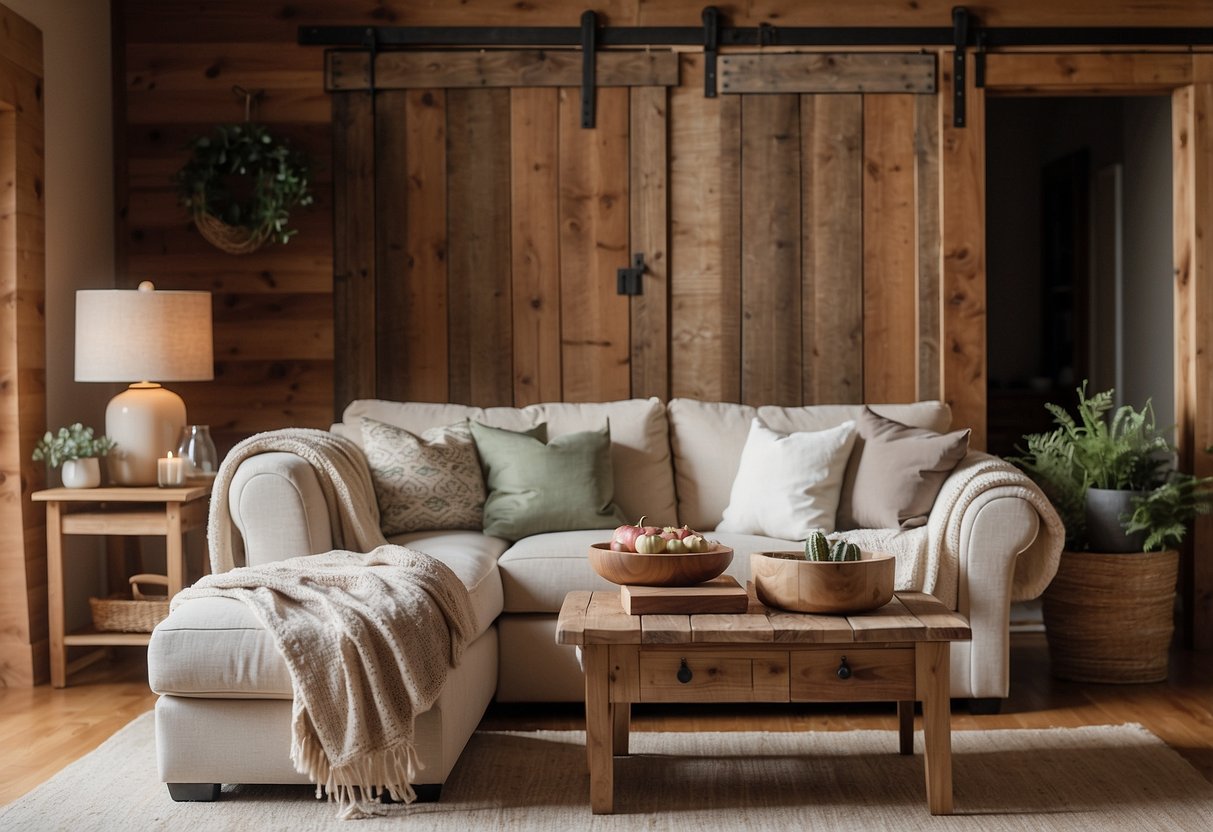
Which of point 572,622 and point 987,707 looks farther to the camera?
point 987,707

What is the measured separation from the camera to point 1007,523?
3.40 meters

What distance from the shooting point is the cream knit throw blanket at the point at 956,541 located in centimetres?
343

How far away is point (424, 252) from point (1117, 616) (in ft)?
8.81

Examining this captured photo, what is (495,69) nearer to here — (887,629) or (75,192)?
(75,192)

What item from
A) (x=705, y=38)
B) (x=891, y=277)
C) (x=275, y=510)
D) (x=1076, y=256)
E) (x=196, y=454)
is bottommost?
(x=275, y=510)

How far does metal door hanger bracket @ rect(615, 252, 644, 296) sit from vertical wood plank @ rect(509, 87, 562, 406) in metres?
0.23

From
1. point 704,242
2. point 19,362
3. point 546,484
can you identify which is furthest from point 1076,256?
point 19,362

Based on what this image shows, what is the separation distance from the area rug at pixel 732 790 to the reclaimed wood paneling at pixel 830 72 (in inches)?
93.5

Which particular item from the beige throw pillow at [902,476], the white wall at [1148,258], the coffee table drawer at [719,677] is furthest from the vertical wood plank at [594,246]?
the white wall at [1148,258]

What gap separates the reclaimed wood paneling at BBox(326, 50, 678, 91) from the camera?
14.7 feet

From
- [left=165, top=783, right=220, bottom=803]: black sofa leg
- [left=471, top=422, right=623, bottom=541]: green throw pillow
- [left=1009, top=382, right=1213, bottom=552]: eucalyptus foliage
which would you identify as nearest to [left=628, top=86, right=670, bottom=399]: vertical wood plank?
[left=471, top=422, right=623, bottom=541]: green throw pillow

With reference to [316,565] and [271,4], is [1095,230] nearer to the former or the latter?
[271,4]

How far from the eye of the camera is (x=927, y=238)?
176 inches

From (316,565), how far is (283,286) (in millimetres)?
1710
